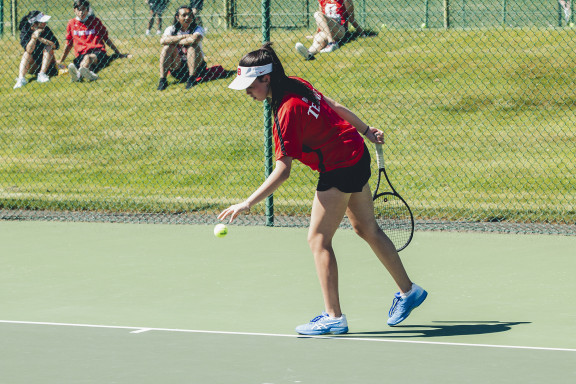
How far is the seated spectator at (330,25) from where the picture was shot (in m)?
14.7

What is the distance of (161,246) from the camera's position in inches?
383

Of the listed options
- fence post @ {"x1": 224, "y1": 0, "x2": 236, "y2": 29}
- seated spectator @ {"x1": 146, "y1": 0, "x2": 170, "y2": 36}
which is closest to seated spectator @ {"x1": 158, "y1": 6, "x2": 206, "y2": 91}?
fence post @ {"x1": 224, "y1": 0, "x2": 236, "y2": 29}

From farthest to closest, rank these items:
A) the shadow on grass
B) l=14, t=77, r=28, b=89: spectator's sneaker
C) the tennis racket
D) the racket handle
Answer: l=14, t=77, r=28, b=89: spectator's sneaker
the shadow on grass
the tennis racket
the racket handle

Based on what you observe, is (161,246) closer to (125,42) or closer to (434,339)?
(434,339)

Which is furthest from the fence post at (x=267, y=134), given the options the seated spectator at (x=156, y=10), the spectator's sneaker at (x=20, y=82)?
the seated spectator at (x=156, y=10)

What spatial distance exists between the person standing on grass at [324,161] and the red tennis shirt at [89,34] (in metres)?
10.3

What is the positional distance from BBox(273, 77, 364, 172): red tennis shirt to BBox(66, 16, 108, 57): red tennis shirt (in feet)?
34.2

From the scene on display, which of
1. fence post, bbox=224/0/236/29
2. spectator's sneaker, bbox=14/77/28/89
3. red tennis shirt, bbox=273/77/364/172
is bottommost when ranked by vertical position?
spectator's sneaker, bbox=14/77/28/89

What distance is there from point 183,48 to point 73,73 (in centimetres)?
253

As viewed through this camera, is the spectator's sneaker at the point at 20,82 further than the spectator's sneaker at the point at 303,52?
Yes

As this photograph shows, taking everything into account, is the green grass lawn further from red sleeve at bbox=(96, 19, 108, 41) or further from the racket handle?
the racket handle

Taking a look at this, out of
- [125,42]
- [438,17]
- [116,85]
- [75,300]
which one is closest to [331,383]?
[75,300]

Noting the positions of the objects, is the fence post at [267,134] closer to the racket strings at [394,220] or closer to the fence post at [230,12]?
the racket strings at [394,220]

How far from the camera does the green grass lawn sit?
12859mm
